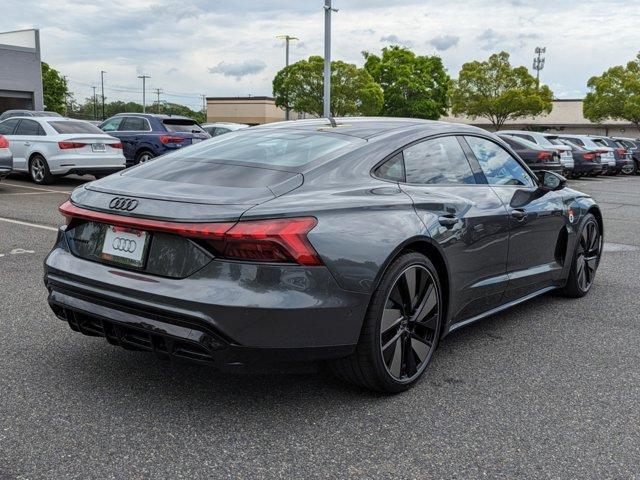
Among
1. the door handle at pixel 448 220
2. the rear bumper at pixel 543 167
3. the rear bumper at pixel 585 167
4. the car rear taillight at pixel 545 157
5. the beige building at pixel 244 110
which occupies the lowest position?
the rear bumper at pixel 585 167

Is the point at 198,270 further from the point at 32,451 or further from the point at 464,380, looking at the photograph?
the point at 464,380

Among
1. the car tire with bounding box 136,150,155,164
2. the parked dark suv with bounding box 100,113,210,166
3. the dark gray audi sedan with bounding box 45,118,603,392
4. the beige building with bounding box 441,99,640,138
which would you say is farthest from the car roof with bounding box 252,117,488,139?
the beige building with bounding box 441,99,640,138

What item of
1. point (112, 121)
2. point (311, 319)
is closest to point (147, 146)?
point (112, 121)

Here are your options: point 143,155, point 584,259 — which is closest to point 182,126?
point 143,155

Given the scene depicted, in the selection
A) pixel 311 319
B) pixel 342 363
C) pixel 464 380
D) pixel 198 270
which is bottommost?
pixel 464 380

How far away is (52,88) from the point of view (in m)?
74.1

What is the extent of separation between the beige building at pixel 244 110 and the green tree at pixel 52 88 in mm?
18002

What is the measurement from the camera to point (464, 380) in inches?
151

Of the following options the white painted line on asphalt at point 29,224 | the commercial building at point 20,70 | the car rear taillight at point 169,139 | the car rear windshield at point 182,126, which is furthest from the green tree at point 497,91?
the white painted line on asphalt at point 29,224

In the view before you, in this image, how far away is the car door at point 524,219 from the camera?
4.55 meters

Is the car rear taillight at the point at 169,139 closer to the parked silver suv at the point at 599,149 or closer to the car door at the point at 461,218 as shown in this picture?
the car door at the point at 461,218

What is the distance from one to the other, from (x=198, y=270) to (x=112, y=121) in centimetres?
1589

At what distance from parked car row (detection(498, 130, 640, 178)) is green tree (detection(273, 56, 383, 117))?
880 inches

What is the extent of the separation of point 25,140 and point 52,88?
6485 cm
